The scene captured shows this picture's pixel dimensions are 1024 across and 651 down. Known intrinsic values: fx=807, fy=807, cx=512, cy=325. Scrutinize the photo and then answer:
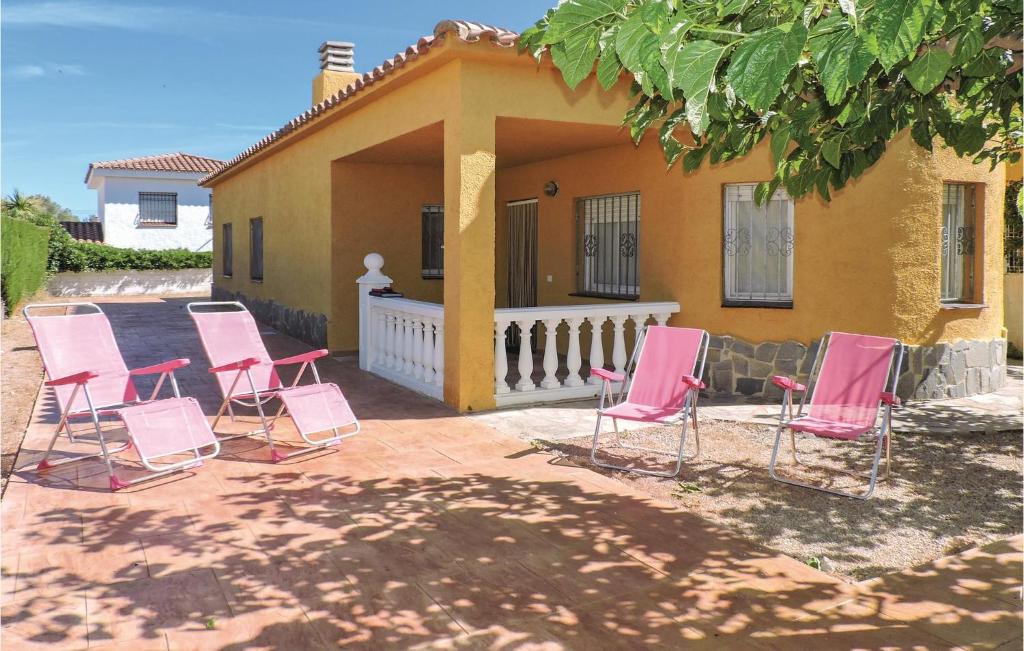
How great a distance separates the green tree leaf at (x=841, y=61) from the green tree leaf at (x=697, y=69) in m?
0.23

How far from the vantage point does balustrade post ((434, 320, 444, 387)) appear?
8.62 metres

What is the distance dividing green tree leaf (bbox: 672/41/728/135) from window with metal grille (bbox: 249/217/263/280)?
52.3 ft

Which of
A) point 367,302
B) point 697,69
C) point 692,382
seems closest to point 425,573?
point 692,382

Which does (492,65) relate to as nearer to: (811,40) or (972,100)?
(972,100)

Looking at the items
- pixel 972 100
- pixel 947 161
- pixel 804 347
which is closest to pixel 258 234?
pixel 804 347

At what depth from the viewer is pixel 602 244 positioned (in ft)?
37.0

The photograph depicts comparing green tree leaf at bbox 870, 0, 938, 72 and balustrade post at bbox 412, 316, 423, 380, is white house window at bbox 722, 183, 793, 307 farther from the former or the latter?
green tree leaf at bbox 870, 0, 938, 72

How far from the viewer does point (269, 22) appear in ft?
92.4

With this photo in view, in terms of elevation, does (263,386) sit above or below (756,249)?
below

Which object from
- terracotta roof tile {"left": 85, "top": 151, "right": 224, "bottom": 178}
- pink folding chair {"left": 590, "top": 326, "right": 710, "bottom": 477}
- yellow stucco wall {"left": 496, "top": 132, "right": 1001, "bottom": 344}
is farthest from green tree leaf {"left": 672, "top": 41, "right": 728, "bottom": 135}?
terracotta roof tile {"left": 85, "top": 151, "right": 224, "bottom": 178}

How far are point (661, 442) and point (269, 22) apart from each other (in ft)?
85.3

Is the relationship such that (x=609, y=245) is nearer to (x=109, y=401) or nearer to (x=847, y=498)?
(x=847, y=498)

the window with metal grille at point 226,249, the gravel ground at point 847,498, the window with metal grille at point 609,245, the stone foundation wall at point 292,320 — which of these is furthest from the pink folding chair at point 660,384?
the window with metal grille at point 226,249

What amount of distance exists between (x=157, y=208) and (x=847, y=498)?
1341 inches
